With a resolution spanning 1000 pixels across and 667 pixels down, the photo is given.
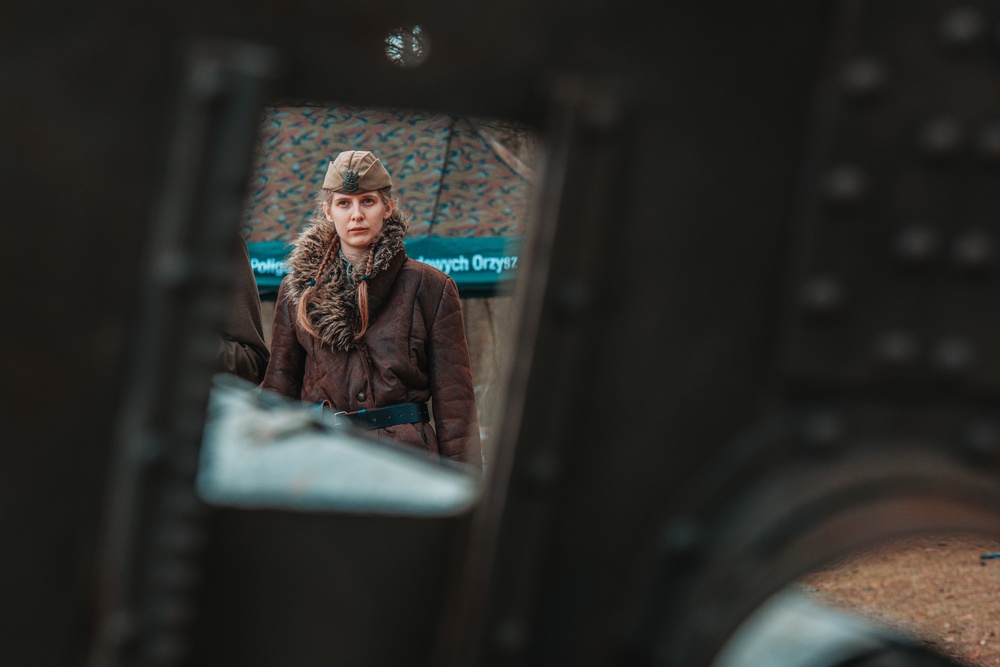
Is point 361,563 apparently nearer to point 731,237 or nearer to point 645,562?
point 645,562

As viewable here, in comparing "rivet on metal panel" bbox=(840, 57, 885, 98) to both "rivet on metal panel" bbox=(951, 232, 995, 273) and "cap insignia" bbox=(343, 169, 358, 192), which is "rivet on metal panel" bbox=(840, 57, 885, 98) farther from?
"cap insignia" bbox=(343, 169, 358, 192)

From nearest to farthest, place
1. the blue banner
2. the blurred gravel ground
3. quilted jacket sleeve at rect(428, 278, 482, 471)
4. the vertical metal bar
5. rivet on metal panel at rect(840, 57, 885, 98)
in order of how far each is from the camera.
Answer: the vertical metal bar < rivet on metal panel at rect(840, 57, 885, 98) < quilted jacket sleeve at rect(428, 278, 482, 471) < the blurred gravel ground < the blue banner

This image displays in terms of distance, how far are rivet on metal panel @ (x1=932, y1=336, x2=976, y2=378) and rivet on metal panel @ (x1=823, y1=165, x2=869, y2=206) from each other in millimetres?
174

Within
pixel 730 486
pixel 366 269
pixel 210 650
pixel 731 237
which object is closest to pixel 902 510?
pixel 730 486

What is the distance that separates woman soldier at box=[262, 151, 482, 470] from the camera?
309 cm

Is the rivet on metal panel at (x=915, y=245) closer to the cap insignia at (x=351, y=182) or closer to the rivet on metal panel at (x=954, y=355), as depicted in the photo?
the rivet on metal panel at (x=954, y=355)

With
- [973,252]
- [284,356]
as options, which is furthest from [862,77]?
[284,356]

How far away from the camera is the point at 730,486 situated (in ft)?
3.21

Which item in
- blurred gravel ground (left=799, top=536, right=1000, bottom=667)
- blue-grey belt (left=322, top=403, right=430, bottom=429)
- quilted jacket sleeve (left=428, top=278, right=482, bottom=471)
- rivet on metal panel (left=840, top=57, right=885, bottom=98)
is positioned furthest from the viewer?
blurred gravel ground (left=799, top=536, right=1000, bottom=667)

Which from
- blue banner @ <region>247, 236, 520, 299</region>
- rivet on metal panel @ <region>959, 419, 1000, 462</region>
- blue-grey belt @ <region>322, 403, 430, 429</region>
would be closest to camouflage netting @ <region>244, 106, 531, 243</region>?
blue banner @ <region>247, 236, 520, 299</region>

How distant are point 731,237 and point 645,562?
1.08ft

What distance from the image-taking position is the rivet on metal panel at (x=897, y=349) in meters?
0.96

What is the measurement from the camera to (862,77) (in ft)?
3.04

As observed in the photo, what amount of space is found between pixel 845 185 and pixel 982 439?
11.9 inches
